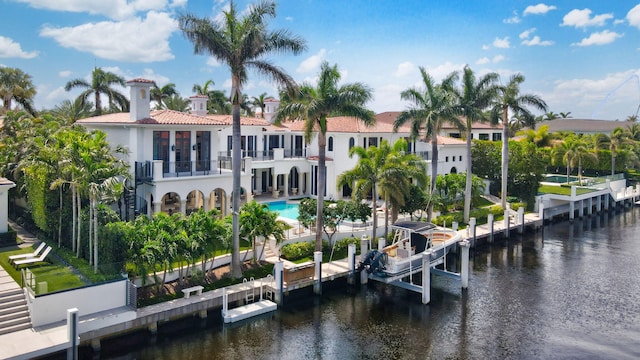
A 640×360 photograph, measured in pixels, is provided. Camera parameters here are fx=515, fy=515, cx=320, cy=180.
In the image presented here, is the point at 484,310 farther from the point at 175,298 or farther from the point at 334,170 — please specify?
the point at 334,170

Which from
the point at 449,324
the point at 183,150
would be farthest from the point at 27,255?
the point at 449,324

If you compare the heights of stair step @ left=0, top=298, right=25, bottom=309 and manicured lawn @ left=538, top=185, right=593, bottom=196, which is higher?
manicured lawn @ left=538, top=185, right=593, bottom=196

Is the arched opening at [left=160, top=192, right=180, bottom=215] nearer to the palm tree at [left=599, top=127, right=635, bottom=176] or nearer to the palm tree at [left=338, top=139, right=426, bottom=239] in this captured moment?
the palm tree at [left=338, top=139, right=426, bottom=239]

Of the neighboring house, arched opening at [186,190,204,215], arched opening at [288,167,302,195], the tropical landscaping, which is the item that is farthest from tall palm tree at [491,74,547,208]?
the neighboring house

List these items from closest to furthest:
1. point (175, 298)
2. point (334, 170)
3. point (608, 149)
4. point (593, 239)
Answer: point (175, 298) < point (593, 239) < point (334, 170) < point (608, 149)

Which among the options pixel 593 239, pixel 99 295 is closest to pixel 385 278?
pixel 99 295

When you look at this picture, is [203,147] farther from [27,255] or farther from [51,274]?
[51,274]
